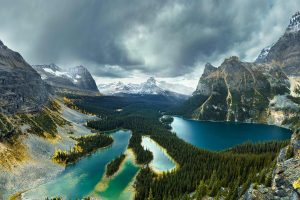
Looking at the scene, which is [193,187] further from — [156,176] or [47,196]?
[47,196]

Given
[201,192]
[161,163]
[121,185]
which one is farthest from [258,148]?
[121,185]

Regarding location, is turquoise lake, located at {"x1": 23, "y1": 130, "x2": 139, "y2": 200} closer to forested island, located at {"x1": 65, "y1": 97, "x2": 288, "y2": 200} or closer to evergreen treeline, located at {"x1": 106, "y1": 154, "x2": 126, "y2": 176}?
evergreen treeline, located at {"x1": 106, "y1": 154, "x2": 126, "y2": 176}

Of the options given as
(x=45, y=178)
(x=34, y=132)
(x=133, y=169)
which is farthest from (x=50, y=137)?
(x=133, y=169)

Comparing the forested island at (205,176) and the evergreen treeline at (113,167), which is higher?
the forested island at (205,176)

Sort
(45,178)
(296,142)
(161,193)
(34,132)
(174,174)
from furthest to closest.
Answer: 1. (34,132)
2. (45,178)
3. (174,174)
4. (161,193)
5. (296,142)

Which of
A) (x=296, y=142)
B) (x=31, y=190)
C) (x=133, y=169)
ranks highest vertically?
(x=296, y=142)

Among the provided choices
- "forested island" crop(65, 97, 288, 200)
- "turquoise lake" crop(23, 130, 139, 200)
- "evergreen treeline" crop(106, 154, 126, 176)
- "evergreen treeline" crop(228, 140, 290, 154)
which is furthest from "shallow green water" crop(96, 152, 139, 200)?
"evergreen treeline" crop(228, 140, 290, 154)

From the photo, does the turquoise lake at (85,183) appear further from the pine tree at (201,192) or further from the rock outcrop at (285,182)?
the rock outcrop at (285,182)

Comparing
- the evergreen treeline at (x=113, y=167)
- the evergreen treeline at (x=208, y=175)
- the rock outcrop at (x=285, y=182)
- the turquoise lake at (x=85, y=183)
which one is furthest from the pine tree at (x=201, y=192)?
the evergreen treeline at (x=113, y=167)

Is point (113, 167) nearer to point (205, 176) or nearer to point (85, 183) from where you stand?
point (85, 183)
